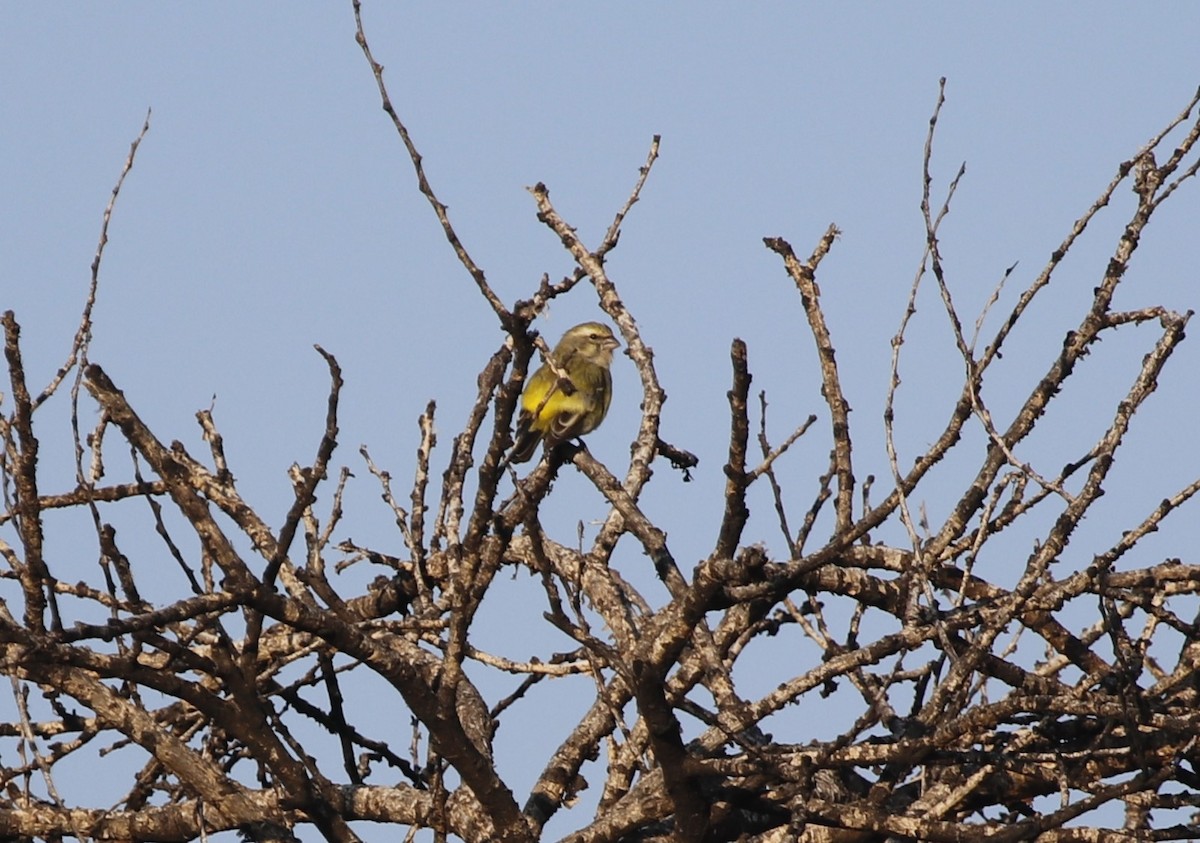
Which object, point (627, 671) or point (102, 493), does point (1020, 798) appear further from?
point (102, 493)

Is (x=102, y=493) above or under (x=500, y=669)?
above

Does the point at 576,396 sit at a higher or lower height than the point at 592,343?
lower

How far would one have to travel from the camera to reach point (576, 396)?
24.4 ft

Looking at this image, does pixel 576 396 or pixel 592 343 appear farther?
pixel 592 343

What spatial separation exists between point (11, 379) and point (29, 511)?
0.38 m

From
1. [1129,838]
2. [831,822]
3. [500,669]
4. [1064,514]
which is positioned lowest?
[1129,838]

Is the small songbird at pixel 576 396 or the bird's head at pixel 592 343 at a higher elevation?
the bird's head at pixel 592 343

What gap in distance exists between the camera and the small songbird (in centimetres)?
812

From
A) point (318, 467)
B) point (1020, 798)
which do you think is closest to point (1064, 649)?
point (1020, 798)

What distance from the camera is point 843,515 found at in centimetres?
451

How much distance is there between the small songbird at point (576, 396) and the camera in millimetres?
8125

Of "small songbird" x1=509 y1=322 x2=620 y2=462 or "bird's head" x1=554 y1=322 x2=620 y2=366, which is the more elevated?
"bird's head" x1=554 y1=322 x2=620 y2=366

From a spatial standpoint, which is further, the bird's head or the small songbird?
the bird's head

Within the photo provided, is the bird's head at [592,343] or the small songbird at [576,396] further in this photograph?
the bird's head at [592,343]
